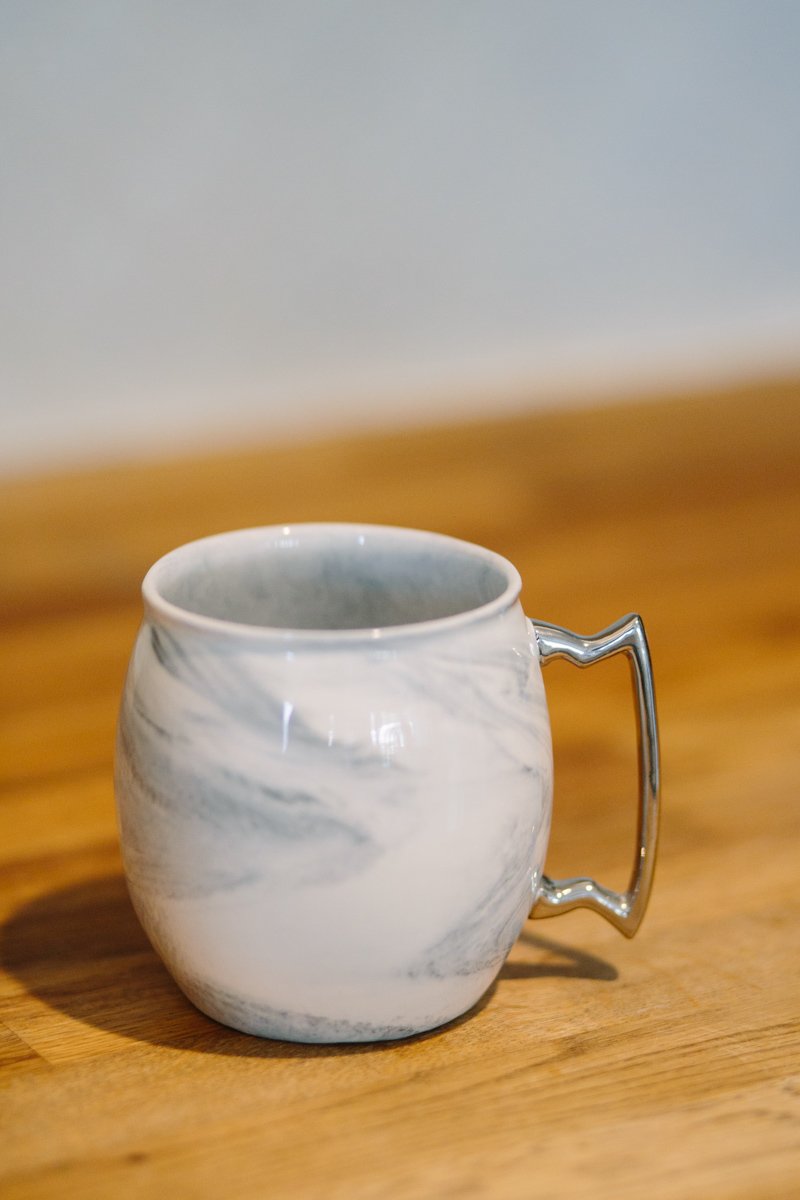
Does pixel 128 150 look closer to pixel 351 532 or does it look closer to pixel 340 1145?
pixel 351 532

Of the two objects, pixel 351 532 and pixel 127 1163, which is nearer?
pixel 127 1163

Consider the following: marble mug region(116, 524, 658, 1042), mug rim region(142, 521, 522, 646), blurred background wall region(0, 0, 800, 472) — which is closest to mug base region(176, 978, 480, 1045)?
marble mug region(116, 524, 658, 1042)

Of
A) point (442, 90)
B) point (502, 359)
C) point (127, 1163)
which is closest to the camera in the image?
point (127, 1163)

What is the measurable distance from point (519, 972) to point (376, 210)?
953mm

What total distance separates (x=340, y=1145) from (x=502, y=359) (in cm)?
109

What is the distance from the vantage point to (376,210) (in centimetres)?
131

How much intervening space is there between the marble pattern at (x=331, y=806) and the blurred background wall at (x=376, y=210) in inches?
33.1

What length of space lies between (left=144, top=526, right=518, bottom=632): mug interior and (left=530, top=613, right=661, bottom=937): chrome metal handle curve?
4cm

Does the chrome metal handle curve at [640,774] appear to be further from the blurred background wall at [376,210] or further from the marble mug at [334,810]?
the blurred background wall at [376,210]

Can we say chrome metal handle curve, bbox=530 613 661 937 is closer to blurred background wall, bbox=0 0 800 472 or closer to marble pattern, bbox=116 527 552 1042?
marble pattern, bbox=116 527 552 1042

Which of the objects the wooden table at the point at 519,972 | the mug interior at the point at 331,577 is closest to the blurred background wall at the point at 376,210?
the wooden table at the point at 519,972

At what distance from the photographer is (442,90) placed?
1299 mm

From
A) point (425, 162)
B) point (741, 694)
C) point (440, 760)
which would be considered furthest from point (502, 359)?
point (440, 760)

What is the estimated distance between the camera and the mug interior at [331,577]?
19.9 inches
